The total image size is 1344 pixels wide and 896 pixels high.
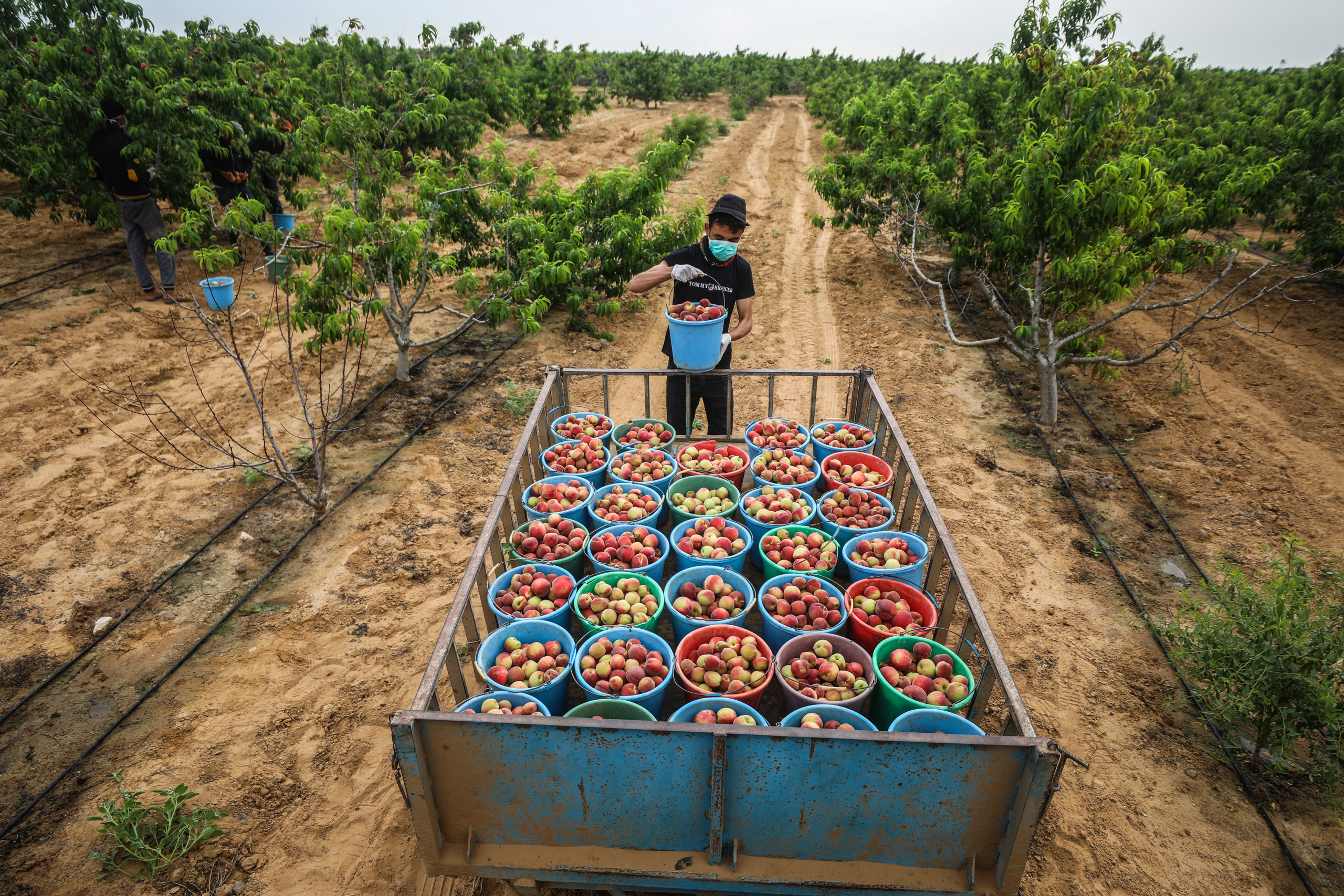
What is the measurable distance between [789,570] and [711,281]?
2479mm

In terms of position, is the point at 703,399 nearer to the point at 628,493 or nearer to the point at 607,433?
the point at 607,433

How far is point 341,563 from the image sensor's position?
5.34 metres

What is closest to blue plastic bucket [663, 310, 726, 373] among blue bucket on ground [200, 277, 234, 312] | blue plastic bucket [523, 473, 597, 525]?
blue plastic bucket [523, 473, 597, 525]

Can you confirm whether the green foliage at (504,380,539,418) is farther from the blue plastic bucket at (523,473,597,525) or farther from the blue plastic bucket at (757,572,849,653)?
the blue plastic bucket at (757,572,849,653)

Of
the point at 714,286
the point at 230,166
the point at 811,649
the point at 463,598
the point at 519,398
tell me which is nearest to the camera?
the point at 463,598

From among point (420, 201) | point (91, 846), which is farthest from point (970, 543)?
point (420, 201)

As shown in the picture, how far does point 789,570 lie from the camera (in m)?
3.58

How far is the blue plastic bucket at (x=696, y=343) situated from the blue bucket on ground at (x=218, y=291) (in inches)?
260

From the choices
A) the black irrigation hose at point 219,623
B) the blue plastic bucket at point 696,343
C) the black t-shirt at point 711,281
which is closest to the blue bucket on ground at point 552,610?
the blue plastic bucket at point 696,343

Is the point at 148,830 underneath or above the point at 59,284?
underneath

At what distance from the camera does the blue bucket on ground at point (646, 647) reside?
9.28 ft

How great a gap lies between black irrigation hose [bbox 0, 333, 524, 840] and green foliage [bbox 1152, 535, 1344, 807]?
6400 mm

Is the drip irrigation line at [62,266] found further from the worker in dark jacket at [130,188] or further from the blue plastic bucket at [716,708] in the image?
the blue plastic bucket at [716,708]

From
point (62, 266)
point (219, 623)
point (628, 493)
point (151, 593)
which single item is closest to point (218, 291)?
point (62, 266)
